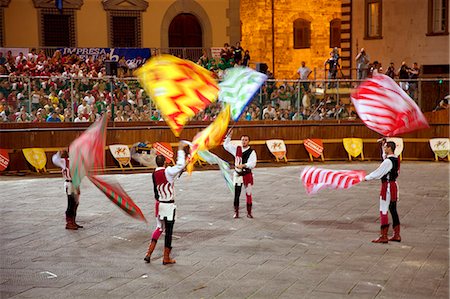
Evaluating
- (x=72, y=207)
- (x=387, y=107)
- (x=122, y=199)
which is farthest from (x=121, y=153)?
(x=387, y=107)

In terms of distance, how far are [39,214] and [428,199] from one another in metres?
10.5

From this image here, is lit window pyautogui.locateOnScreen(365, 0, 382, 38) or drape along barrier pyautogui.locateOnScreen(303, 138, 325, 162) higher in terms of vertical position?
lit window pyautogui.locateOnScreen(365, 0, 382, 38)

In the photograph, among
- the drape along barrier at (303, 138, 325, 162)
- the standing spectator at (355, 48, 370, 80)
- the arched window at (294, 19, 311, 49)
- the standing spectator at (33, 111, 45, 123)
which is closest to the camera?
the standing spectator at (33, 111, 45, 123)

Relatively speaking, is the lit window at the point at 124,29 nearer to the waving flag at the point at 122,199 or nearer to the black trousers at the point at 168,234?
the waving flag at the point at 122,199

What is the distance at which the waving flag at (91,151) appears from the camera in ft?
44.2

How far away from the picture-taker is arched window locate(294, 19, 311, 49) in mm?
49344

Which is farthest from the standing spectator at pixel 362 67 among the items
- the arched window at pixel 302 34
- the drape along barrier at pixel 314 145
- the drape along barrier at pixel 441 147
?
the arched window at pixel 302 34

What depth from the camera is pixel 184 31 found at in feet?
120

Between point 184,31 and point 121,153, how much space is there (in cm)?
1114

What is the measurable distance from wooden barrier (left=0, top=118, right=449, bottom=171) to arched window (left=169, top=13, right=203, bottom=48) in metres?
9.19

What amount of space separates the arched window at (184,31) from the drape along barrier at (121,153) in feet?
34.6

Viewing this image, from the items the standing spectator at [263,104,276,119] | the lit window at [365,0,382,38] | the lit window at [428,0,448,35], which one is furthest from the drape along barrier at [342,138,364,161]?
the lit window at [365,0,382,38]

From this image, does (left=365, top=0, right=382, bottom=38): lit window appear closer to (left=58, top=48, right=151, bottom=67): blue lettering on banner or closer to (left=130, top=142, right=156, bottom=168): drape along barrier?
(left=58, top=48, right=151, bottom=67): blue lettering on banner

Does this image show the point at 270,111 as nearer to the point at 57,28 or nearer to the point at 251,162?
the point at 251,162
